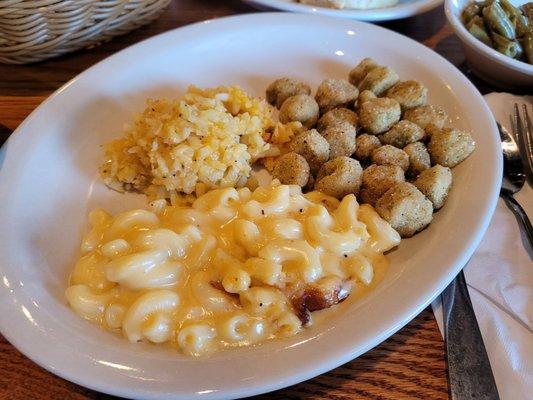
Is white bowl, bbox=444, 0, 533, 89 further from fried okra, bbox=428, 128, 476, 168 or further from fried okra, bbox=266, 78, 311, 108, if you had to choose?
fried okra, bbox=266, 78, 311, 108

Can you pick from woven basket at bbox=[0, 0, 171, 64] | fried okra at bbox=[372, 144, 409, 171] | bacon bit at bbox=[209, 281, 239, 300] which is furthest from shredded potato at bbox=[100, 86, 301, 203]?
woven basket at bbox=[0, 0, 171, 64]

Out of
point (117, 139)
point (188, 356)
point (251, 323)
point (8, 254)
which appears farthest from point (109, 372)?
point (117, 139)

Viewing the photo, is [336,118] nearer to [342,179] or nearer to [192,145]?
[342,179]

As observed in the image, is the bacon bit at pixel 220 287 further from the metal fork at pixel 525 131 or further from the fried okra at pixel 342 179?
the metal fork at pixel 525 131

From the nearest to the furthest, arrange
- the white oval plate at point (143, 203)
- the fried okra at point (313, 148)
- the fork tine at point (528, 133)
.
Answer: the white oval plate at point (143, 203) < the fried okra at point (313, 148) < the fork tine at point (528, 133)

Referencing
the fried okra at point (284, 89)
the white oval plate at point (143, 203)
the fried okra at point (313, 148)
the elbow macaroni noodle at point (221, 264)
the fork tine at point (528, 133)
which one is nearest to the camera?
the white oval plate at point (143, 203)

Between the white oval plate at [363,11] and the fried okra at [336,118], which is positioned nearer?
the fried okra at [336,118]

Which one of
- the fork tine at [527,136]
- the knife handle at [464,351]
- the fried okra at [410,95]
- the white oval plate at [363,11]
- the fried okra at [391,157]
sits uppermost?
the white oval plate at [363,11]

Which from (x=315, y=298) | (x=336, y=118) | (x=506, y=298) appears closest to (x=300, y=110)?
(x=336, y=118)

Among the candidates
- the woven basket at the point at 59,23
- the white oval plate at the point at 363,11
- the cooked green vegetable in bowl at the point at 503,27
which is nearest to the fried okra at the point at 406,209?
the cooked green vegetable in bowl at the point at 503,27
